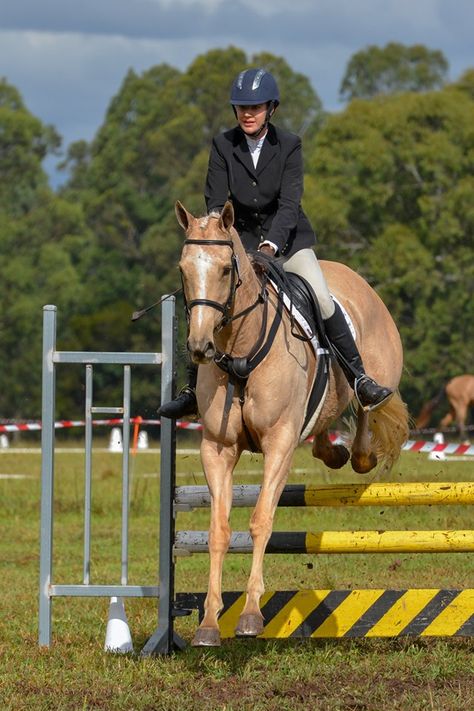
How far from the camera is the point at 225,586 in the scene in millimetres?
10938

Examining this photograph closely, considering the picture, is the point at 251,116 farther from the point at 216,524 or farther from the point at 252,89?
the point at 216,524

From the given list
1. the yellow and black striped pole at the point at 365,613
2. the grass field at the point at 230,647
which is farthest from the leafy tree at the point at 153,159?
the yellow and black striped pole at the point at 365,613

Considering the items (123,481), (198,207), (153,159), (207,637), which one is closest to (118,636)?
(123,481)

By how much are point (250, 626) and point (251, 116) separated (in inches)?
116

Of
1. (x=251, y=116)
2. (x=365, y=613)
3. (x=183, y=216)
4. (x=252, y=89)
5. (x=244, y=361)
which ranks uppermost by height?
(x=252, y=89)

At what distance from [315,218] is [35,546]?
2940 centimetres

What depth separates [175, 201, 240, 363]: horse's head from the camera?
623 cm

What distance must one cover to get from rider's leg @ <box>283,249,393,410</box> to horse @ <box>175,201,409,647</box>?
324 millimetres

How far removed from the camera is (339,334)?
796 centimetres

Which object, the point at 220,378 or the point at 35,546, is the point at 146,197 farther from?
the point at 220,378

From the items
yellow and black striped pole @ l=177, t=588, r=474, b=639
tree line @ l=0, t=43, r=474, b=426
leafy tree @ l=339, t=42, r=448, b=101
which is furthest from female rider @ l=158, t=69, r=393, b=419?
leafy tree @ l=339, t=42, r=448, b=101

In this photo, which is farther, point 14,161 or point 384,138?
point 14,161

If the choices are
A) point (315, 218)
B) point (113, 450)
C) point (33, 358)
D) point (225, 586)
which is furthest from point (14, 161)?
point (225, 586)

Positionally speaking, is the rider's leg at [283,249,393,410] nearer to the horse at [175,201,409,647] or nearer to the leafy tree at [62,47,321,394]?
the horse at [175,201,409,647]
